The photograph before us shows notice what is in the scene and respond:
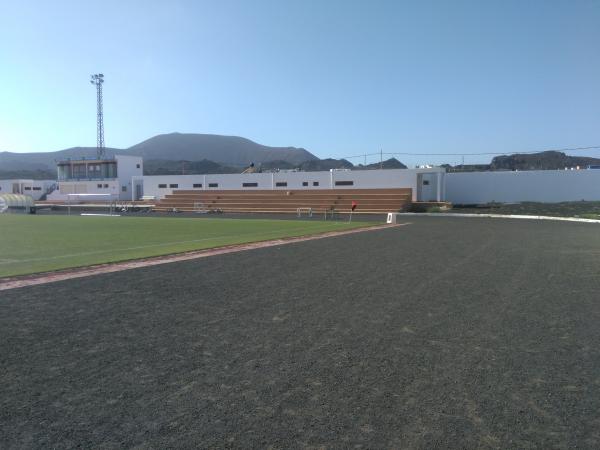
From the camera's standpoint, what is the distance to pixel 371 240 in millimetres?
19031

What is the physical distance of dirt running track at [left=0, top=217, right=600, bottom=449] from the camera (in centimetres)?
352

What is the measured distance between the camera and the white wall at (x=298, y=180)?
5000 cm

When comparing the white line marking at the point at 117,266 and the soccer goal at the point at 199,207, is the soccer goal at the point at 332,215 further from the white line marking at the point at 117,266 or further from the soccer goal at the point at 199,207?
the white line marking at the point at 117,266

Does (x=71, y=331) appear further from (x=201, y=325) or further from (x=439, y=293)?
(x=439, y=293)

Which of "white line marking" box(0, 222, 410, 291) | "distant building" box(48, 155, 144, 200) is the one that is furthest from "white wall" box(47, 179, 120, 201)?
"white line marking" box(0, 222, 410, 291)

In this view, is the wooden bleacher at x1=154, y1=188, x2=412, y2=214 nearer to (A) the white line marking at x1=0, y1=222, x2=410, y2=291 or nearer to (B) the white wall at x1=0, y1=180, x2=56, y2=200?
(A) the white line marking at x1=0, y1=222, x2=410, y2=291

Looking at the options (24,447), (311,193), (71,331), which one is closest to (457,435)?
(24,447)

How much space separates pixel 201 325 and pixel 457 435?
3.83m

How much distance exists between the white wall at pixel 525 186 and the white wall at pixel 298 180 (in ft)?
10.8

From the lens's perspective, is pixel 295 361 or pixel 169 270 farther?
pixel 169 270

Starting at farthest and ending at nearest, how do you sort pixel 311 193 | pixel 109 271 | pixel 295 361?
1. pixel 311 193
2. pixel 109 271
3. pixel 295 361

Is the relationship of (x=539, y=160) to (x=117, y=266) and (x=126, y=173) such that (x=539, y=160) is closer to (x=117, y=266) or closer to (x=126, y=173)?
(x=126, y=173)

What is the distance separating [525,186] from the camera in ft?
157

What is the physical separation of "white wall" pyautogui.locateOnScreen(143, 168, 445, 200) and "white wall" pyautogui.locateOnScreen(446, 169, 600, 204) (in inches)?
130
